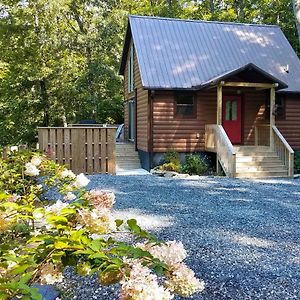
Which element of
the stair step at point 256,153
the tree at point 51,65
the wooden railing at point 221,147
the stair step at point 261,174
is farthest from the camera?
the tree at point 51,65

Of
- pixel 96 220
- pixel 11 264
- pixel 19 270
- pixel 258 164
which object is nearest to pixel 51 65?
pixel 258 164

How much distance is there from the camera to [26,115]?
20969mm

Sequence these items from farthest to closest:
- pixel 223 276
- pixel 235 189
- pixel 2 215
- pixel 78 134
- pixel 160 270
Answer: pixel 78 134
pixel 235 189
pixel 223 276
pixel 2 215
pixel 160 270

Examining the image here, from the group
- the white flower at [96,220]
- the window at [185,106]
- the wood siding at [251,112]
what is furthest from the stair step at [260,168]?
the white flower at [96,220]

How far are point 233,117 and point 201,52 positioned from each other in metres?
2.85

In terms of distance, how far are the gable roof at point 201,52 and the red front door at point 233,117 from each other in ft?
3.95

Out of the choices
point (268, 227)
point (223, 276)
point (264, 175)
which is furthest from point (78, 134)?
point (223, 276)

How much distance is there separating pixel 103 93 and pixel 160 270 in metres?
22.6

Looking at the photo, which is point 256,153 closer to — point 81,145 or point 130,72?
point 81,145

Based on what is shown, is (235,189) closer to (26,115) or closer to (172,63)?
(172,63)

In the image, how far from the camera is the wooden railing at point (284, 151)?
12.2 m

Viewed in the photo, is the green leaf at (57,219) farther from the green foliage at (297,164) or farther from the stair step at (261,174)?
the green foliage at (297,164)

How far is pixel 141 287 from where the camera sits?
1.19m

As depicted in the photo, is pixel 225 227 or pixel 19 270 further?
pixel 225 227
